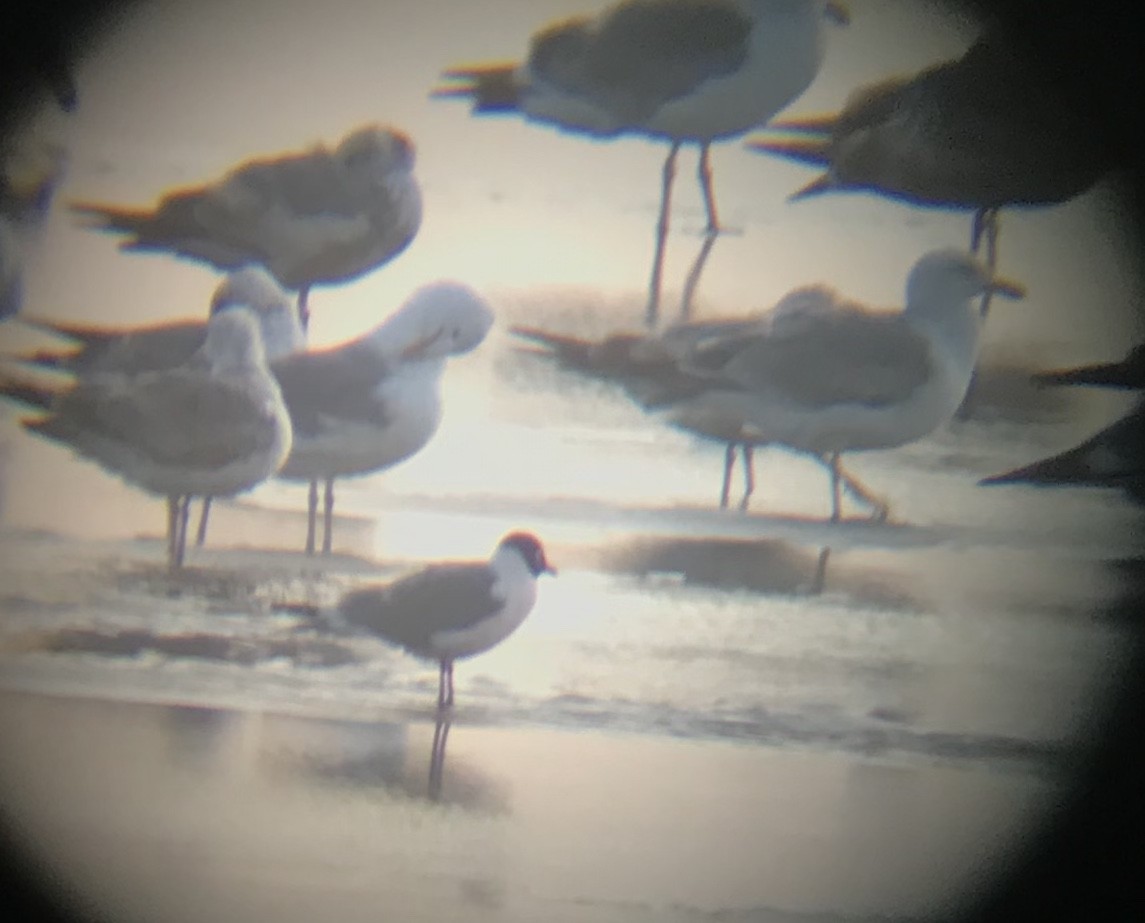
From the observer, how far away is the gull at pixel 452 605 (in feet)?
6.12

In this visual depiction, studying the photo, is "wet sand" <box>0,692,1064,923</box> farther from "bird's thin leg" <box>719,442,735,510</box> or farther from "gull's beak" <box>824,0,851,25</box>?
"gull's beak" <box>824,0,851,25</box>

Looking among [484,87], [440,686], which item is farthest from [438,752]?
[484,87]

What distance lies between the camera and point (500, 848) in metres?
1.88

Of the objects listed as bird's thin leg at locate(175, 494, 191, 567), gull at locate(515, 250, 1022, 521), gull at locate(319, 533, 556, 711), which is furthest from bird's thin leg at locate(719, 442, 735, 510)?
bird's thin leg at locate(175, 494, 191, 567)

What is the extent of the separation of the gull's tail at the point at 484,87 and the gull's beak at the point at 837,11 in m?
0.38

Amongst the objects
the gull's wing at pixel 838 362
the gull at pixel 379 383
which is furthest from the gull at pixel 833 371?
the gull at pixel 379 383

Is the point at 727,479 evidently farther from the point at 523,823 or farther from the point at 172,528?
the point at 172,528

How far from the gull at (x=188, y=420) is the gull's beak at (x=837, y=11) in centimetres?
78

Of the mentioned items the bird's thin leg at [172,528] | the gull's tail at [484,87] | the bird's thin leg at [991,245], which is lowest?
the bird's thin leg at [172,528]

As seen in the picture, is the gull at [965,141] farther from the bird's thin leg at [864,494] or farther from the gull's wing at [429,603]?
the gull's wing at [429,603]

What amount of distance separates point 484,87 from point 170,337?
0.49 meters

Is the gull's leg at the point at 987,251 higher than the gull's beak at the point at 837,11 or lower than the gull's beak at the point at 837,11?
lower

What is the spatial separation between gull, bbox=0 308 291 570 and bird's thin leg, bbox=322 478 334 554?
7 centimetres

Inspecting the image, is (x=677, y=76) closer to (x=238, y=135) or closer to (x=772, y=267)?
(x=772, y=267)
